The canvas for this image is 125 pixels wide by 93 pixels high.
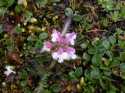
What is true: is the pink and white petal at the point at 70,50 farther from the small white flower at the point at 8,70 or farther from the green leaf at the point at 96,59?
the small white flower at the point at 8,70

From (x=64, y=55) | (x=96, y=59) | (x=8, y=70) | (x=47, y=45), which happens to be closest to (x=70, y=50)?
(x=64, y=55)

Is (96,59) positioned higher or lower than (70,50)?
lower

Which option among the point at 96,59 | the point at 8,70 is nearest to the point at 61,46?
the point at 96,59

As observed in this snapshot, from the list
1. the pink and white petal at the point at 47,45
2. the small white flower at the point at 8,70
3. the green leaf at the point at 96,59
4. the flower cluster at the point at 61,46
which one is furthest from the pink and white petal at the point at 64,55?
the small white flower at the point at 8,70

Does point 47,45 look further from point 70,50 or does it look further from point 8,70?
point 8,70

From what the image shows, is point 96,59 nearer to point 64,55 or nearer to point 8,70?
point 64,55

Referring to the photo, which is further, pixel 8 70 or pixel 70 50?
pixel 8 70

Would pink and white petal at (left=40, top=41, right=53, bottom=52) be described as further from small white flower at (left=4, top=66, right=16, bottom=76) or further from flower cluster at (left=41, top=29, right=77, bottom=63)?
small white flower at (left=4, top=66, right=16, bottom=76)

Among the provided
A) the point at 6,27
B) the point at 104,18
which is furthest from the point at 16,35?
the point at 104,18

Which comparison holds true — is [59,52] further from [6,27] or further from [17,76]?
[6,27]
